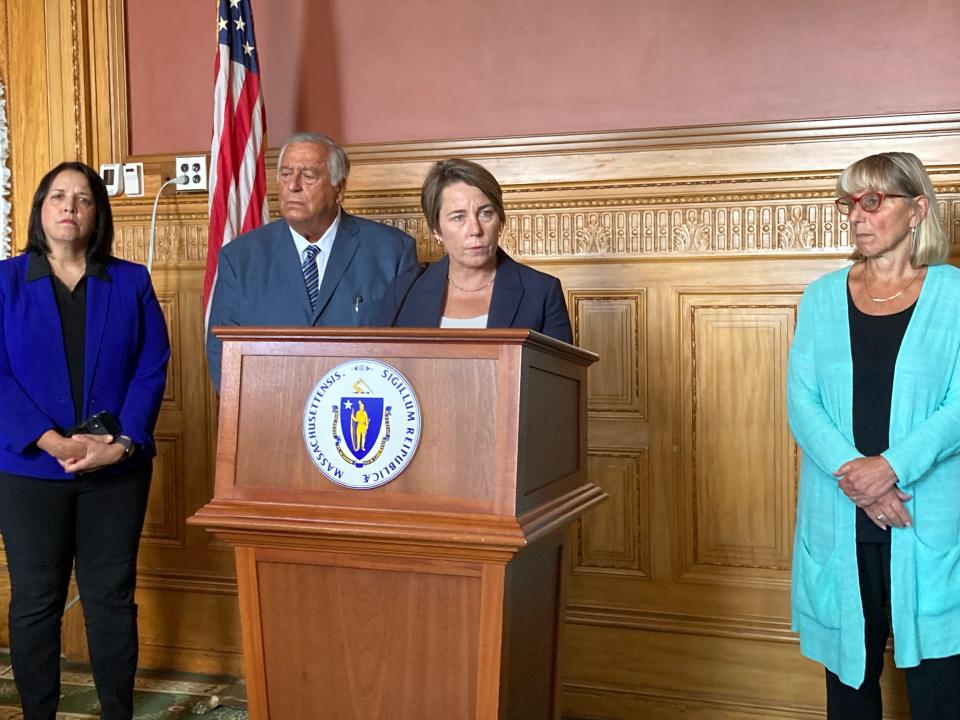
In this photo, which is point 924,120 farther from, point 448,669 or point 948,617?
point 448,669

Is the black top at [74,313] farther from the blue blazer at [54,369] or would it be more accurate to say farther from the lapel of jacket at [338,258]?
the lapel of jacket at [338,258]

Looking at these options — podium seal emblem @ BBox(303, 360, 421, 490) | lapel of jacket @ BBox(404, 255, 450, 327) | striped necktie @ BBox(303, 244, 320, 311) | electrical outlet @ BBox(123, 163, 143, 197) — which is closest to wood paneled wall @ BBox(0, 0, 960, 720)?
striped necktie @ BBox(303, 244, 320, 311)

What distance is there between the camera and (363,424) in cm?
183

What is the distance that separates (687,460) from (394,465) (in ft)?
Result: 5.91

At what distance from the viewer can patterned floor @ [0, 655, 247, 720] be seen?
341 cm

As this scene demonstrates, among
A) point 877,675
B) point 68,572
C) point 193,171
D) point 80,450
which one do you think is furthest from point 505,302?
point 193,171

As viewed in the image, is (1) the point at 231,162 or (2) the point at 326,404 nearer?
(2) the point at 326,404

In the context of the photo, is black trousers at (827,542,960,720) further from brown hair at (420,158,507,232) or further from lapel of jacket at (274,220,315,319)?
lapel of jacket at (274,220,315,319)

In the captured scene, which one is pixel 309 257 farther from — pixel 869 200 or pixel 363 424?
pixel 869 200

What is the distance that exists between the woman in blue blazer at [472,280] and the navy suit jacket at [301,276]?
0.53 metres

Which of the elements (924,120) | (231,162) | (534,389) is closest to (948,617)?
(534,389)

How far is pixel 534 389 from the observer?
6.20 ft

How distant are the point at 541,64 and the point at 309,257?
1095 mm

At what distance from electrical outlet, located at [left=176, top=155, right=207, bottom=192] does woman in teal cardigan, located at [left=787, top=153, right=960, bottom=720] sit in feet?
7.86
